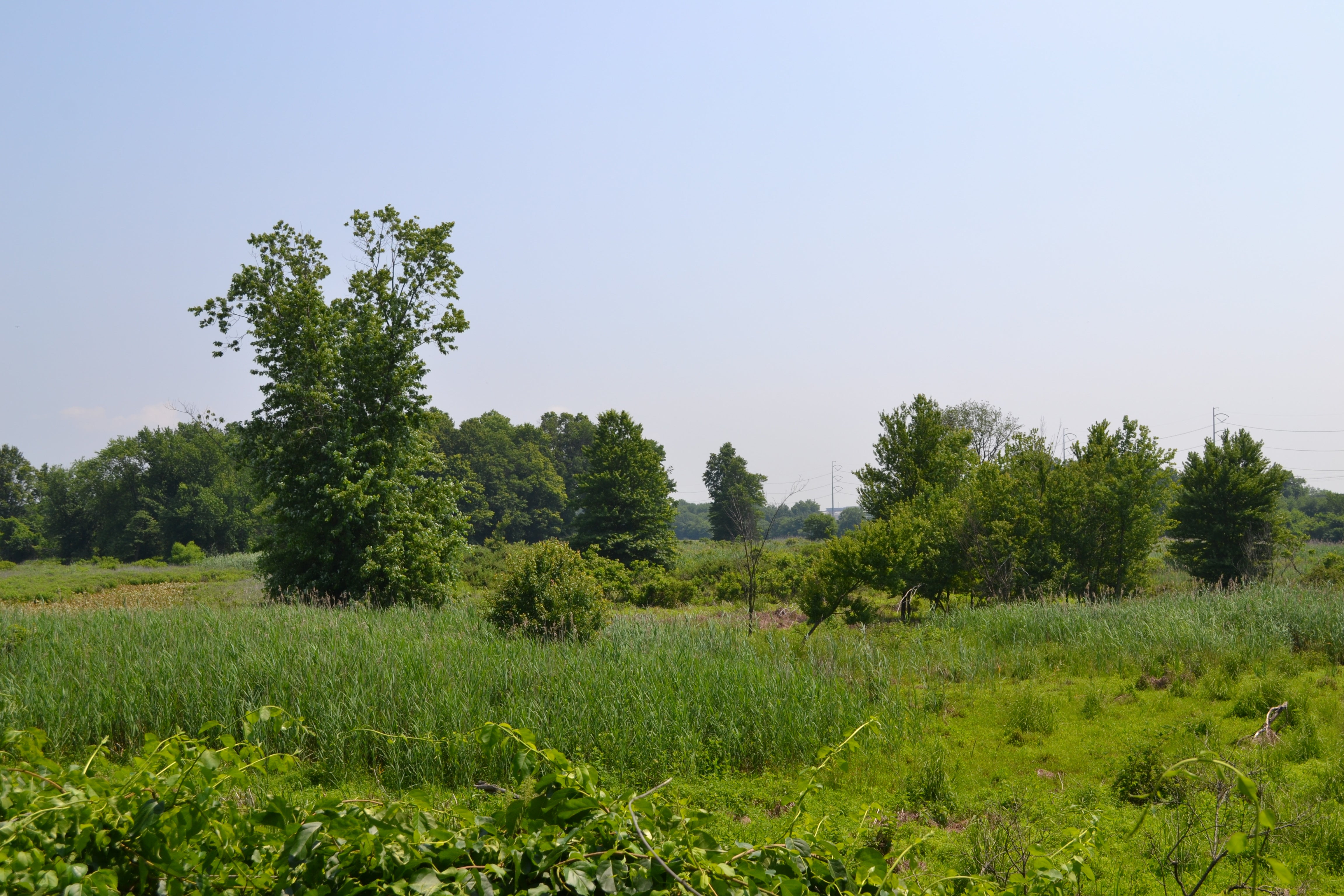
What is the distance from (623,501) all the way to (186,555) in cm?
3225

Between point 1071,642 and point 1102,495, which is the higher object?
point 1102,495

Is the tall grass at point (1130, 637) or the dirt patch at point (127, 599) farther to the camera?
the dirt patch at point (127, 599)

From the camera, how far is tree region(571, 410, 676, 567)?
31.2 meters

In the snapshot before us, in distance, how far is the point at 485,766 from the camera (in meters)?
6.02

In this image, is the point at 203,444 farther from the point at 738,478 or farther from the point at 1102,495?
the point at 1102,495

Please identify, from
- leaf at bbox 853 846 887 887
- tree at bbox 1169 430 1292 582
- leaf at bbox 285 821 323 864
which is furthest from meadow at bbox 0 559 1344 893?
tree at bbox 1169 430 1292 582

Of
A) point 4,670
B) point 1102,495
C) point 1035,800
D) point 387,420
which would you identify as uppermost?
point 387,420

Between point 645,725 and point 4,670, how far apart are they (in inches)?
262

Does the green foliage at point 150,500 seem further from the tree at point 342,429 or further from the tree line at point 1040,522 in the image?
the tree line at point 1040,522

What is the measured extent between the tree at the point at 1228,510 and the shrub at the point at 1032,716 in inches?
632

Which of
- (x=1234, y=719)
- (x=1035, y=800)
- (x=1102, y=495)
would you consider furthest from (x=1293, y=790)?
(x=1102, y=495)

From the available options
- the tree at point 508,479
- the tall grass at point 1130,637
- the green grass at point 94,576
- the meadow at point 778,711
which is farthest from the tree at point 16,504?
the tall grass at point 1130,637

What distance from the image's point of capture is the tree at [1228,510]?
2050 cm

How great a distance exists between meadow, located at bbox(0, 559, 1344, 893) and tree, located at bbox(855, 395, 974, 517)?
34.2 feet
